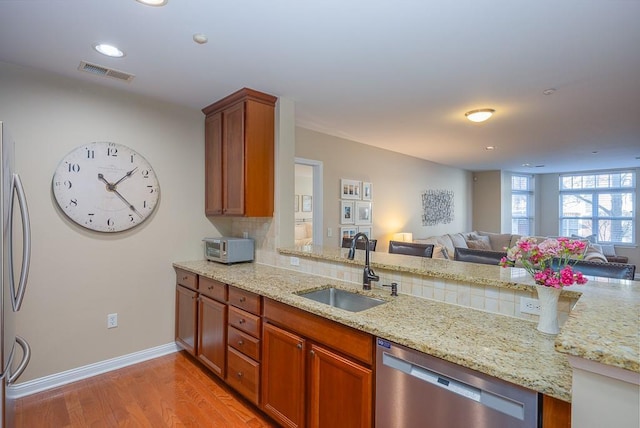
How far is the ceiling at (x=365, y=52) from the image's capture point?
172 centimetres

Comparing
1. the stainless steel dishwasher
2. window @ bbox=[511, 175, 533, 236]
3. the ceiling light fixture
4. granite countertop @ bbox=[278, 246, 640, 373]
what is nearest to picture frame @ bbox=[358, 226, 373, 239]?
the ceiling light fixture

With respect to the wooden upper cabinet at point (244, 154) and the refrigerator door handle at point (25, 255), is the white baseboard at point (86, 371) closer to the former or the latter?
the refrigerator door handle at point (25, 255)

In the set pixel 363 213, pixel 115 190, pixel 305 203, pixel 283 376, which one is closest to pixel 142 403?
pixel 283 376

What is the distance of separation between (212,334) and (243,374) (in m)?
0.50

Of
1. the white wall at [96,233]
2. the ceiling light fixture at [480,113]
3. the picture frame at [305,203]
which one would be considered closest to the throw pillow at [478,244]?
the picture frame at [305,203]

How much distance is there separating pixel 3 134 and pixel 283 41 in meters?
1.48

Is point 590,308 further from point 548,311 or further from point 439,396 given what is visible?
point 439,396

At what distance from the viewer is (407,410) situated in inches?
53.6

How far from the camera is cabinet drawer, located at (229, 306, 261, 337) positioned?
217cm

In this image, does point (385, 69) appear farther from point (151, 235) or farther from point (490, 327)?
point (151, 235)

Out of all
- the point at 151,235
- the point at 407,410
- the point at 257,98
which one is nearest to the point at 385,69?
the point at 257,98

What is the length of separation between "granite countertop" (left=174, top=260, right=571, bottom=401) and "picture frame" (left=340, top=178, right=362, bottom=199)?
2583 millimetres

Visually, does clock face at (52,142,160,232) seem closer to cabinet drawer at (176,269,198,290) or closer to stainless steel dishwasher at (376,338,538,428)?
cabinet drawer at (176,269,198,290)

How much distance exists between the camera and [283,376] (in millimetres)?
1944
